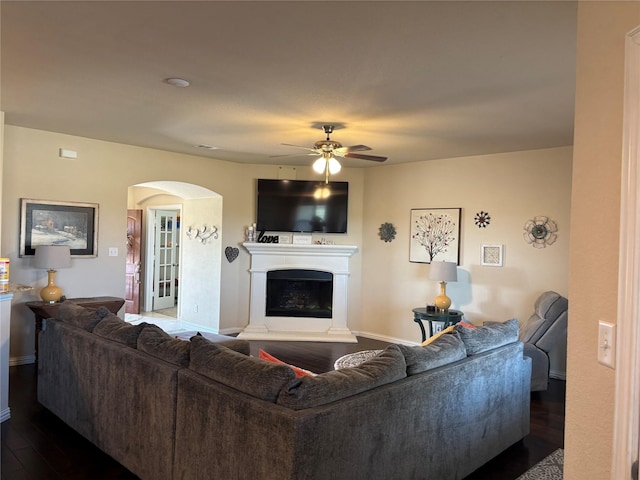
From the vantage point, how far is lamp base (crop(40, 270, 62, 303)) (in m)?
4.93

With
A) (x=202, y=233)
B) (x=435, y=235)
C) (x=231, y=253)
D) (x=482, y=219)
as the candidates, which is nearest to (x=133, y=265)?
(x=202, y=233)

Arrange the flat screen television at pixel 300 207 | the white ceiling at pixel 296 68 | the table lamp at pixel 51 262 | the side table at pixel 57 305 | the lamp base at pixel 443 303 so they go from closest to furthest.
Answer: the white ceiling at pixel 296 68 < the side table at pixel 57 305 < the table lamp at pixel 51 262 < the lamp base at pixel 443 303 < the flat screen television at pixel 300 207

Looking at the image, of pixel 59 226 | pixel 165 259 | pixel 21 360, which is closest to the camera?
pixel 21 360

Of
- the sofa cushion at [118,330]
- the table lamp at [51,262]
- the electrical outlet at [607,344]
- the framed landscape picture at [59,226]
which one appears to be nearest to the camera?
the electrical outlet at [607,344]

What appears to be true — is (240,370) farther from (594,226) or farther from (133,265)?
(133,265)

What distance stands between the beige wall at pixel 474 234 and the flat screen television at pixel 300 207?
462 mm

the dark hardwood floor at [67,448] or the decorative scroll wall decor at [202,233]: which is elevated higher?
the decorative scroll wall decor at [202,233]

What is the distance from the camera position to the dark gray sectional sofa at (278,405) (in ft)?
6.68

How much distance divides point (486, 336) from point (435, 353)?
2.07ft

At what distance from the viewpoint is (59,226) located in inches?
210

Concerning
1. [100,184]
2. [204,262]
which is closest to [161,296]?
[204,262]

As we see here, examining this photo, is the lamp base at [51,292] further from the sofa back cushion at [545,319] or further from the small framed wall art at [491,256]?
the small framed wall art at [491,256]

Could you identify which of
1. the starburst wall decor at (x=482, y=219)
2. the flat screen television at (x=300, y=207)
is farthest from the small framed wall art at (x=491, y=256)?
the flat screen television at (x=300, y=207)

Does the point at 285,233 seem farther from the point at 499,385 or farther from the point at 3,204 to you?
Answer: the point at 499,385
